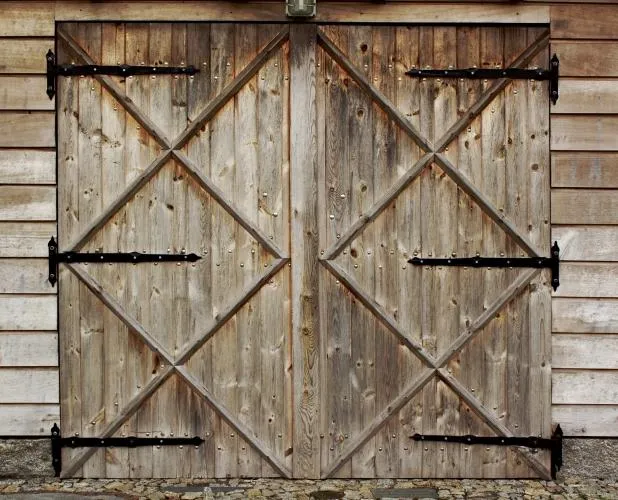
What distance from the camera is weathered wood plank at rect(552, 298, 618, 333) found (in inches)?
198

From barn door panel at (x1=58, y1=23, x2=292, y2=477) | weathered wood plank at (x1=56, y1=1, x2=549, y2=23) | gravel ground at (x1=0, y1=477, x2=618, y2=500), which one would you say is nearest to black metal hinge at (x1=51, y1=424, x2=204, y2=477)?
barn door panel at (x1=58, y1=23, x2=292, y2=477)

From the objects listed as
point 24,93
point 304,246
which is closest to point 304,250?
point 304,246

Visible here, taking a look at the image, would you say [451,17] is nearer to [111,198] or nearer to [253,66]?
[253,66]

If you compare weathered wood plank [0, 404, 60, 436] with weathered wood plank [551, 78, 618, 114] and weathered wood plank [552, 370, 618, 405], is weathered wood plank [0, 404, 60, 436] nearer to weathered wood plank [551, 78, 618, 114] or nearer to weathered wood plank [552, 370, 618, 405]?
weathered wood plank [552, 370, 618, 405]

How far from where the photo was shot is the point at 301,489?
195 inches

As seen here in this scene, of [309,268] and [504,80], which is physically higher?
[504,80]

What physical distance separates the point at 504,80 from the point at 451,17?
18.7 inches

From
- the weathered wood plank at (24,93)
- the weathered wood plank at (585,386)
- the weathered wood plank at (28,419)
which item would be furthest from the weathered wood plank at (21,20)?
the weathered wood plank at (585,386)

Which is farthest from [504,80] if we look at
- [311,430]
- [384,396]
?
[311,430]

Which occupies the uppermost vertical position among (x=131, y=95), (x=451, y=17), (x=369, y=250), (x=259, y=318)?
(x=451, y=17)

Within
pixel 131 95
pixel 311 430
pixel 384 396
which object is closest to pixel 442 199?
pixel 384 396

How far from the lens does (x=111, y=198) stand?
5.05 metres

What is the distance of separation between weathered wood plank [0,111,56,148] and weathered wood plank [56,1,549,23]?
0.60 metres

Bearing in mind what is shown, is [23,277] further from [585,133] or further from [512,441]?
[585,133]
